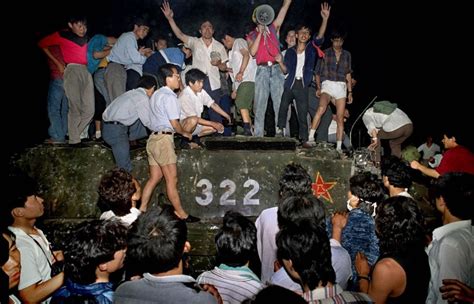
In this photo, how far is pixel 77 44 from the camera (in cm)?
780

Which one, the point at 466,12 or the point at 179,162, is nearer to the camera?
the point at 179,162

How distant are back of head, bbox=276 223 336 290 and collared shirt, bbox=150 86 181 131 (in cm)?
400

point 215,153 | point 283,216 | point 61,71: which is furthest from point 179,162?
point 283,216

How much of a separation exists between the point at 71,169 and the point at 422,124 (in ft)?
34.5

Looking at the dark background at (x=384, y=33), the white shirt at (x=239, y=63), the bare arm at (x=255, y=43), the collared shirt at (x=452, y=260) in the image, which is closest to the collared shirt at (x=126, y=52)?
the white shirt at (x=239, y=63)

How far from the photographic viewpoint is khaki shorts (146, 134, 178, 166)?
6.46 m

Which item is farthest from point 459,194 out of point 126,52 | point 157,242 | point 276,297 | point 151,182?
point 126,52

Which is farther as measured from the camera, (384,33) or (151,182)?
(384,33)

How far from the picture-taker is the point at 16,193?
3686 mm

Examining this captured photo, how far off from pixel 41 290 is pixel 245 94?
235 inches

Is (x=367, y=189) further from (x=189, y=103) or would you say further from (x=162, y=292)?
(x=189, y=103)

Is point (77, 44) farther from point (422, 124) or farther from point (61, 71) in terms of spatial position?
point (422, 124)

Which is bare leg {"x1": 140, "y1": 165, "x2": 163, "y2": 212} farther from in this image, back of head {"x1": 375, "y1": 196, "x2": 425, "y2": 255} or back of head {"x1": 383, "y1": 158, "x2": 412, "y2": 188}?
back of head {"x1": 375, "y1": 196, "x2": 425, "y2": 255}

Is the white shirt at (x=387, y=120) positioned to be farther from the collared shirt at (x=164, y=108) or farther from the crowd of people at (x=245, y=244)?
the collared shirt at (x=164, y=108)
